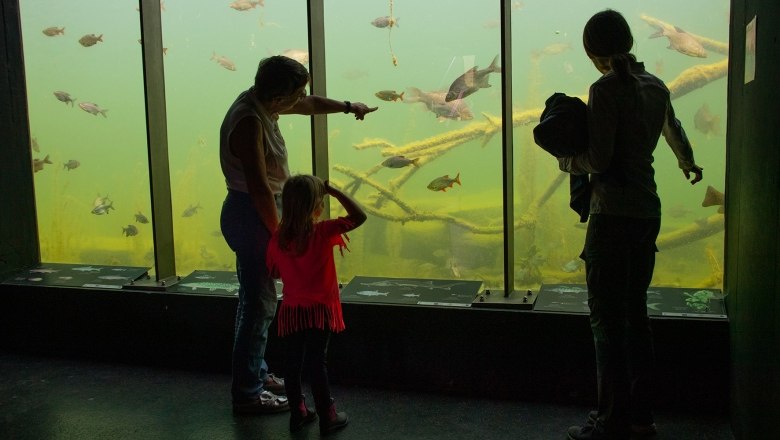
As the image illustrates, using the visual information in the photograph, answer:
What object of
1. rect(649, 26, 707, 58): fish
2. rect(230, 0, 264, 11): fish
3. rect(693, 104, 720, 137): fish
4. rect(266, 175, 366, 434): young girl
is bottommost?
rect(266, 175, 366, 434): young girl

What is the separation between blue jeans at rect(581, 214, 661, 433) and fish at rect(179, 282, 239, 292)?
87.7 inches

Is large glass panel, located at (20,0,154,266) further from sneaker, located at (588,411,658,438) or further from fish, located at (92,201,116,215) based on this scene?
sneaker, located at (588,411,658,438)

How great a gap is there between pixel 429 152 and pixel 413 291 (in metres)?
3.82

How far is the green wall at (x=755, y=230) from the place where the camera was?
192 cm

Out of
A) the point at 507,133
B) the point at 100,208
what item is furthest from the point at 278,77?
the point at 100,208

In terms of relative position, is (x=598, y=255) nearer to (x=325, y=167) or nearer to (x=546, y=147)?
(x=546, y=147)

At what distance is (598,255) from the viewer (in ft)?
7.92

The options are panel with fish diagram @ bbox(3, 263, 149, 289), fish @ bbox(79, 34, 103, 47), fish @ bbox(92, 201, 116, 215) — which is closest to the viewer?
panel with fish diagram @ bbox(3, 263, 149, 289)

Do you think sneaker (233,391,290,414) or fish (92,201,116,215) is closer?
sneaker (233,391,290,414)

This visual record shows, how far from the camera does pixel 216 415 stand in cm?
317

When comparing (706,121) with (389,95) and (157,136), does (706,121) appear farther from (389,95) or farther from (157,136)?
(157,136)

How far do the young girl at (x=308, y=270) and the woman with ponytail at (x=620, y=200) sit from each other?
973 millimetres

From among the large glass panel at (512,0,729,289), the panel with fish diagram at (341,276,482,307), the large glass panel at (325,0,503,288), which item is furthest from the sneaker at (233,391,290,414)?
the large glass panel at (512,0,729,289)

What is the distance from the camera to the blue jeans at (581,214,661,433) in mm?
2393
